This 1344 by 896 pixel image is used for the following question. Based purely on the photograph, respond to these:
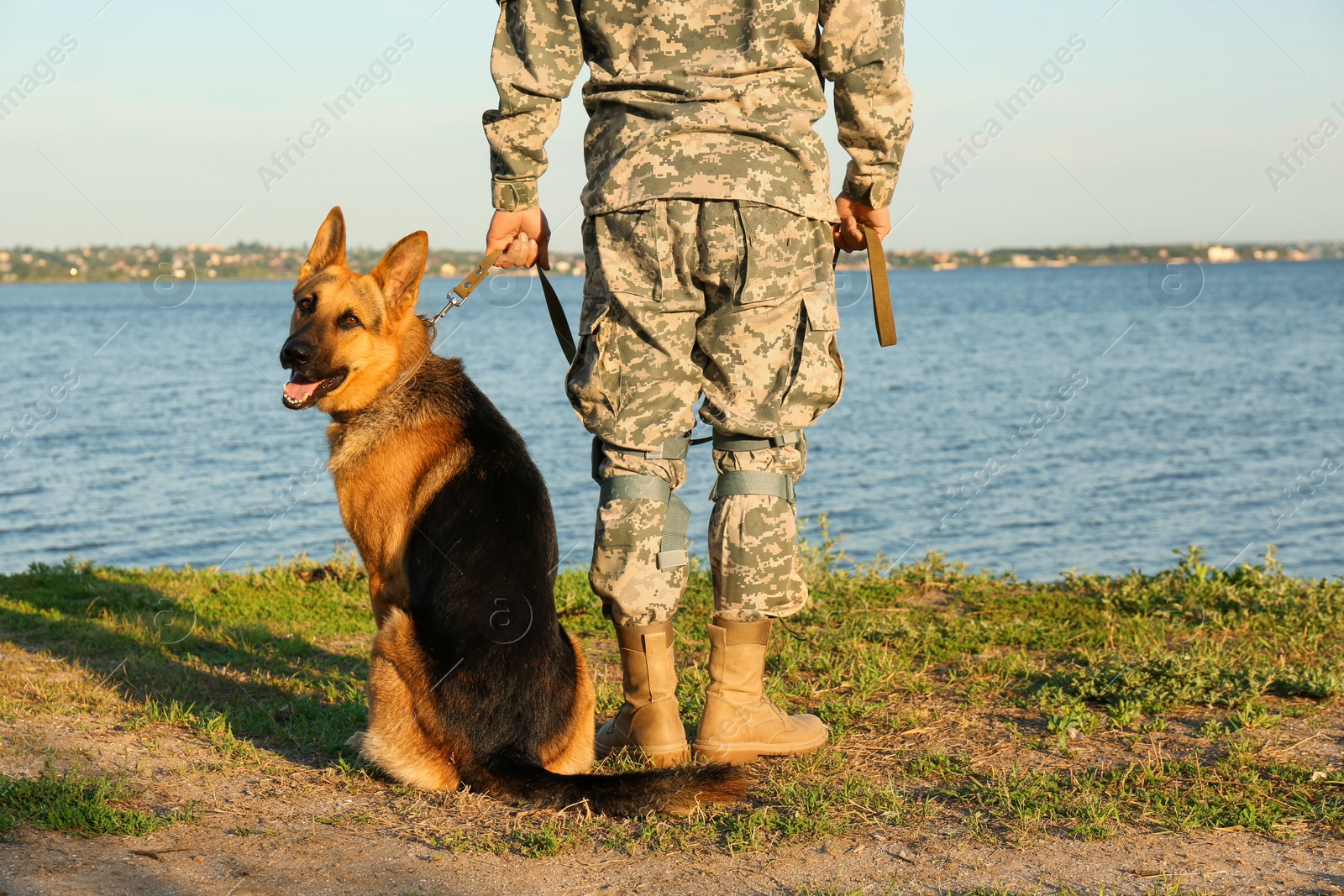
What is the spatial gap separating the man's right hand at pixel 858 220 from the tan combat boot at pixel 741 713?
137 centimetres

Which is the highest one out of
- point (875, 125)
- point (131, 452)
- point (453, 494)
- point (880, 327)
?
point (875, 125)

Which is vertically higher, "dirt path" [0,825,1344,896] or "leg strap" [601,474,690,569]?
"leg strap" [601,474,690,569]

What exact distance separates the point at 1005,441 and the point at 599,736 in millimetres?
14540

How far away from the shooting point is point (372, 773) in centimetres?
328

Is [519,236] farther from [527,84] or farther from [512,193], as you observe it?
[527,84]

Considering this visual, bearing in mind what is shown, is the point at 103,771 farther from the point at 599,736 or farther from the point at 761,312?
the point at 761,312

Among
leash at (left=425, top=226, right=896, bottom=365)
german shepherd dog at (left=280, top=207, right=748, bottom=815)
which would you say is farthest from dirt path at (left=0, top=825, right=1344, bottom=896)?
leash at (left=425, top=226, right=896, bottom=365)

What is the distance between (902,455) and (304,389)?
42.1 ft

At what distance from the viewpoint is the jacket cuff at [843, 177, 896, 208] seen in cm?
343

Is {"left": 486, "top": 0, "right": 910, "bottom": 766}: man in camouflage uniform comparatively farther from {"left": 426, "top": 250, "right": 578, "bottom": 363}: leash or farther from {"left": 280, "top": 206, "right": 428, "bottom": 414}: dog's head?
{"left": 280, "top": 206, "right": 428, "bottom": 414}: dog's head

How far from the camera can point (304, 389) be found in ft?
12.3

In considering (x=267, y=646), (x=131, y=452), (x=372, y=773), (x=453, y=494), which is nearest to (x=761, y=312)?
(x=453, y=494)

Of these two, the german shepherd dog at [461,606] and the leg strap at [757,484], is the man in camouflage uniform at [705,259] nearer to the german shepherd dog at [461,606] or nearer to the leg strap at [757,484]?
the leg strap at [757,484]

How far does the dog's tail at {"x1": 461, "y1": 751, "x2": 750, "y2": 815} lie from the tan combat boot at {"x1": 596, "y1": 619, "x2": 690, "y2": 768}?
51cm
